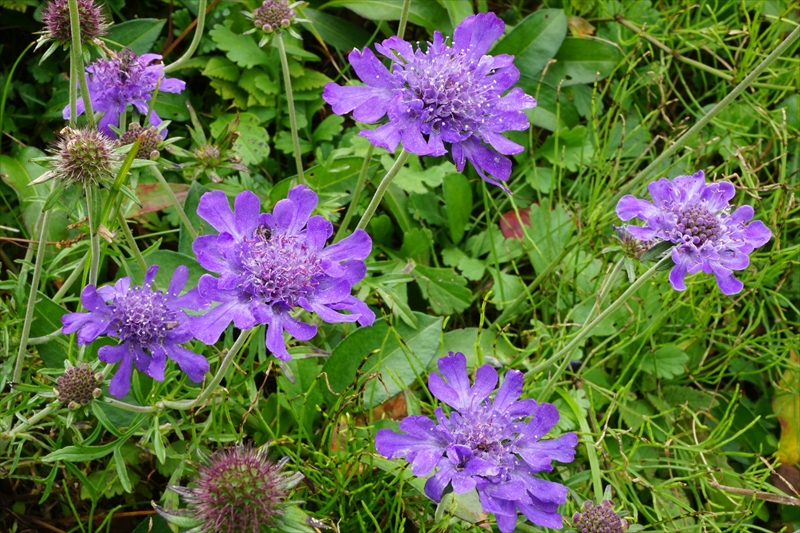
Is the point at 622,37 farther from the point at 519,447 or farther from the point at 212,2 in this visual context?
the point at 519,447

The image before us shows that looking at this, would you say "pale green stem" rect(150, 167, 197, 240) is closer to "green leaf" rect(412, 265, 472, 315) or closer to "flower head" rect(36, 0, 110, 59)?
"flower head" rect(36, 0, 110, 59)

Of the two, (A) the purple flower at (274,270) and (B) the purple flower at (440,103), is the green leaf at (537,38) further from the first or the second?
(A) the purple flower at (274,270)

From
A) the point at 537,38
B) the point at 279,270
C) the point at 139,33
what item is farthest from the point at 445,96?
the point at 537,38

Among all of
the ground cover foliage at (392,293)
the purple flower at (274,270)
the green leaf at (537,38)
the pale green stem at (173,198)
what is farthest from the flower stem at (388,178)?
the green leaf at (537,38)

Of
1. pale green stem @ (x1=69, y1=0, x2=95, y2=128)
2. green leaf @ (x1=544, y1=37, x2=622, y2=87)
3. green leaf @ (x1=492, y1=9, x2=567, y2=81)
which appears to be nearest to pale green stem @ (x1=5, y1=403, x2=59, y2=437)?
pale green stem @ (x1=69, y1=0, x2=95, y2=128)

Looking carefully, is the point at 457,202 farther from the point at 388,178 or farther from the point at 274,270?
the point at 274,270

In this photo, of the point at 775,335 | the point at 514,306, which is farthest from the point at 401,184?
the point at 775,335
